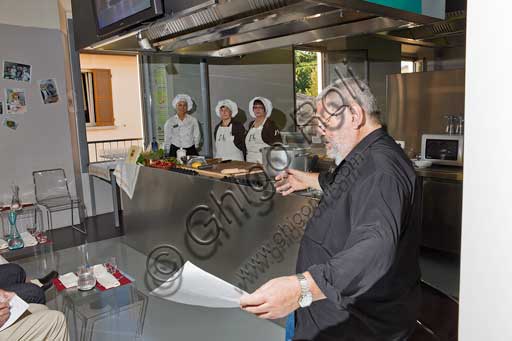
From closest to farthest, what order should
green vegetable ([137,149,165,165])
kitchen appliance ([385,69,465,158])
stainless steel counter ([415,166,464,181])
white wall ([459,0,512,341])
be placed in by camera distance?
white wall ([459,0,512,341])
stainless steel counter ([415,166,464,181])
green vegetable ([137,149,165,165])
kitchen appliance ([385,69,465,158])

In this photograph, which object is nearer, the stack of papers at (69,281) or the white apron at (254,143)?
the stack of papers at (69,281)

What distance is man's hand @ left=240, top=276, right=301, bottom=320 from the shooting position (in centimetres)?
88

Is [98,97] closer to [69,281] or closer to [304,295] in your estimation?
[69,281]

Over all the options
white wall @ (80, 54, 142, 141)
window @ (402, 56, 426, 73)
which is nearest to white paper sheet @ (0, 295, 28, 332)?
window @ (402, 56, 426, 73)

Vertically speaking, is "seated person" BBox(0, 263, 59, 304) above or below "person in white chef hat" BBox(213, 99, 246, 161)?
below

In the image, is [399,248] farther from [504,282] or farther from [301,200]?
[301,200]

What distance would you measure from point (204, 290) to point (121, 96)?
1053 cm

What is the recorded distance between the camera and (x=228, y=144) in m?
4.81

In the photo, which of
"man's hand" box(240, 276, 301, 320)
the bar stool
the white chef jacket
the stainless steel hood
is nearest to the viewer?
"man's hand" box(240, 276, 301, 320)

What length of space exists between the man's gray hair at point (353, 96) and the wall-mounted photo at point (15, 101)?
4687 mm

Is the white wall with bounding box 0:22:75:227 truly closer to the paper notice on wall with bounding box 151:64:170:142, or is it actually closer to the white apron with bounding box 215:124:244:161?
the paper notice on wall with bounding box 151:64:170:142

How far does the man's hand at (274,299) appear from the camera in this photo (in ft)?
2.88

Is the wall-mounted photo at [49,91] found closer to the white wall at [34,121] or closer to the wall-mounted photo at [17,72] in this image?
the white wall at [34,121]

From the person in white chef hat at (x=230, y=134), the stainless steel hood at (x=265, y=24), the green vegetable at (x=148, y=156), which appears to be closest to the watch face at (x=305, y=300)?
the stainless steel hood at (x=265, y=24)
